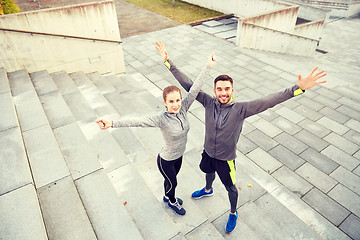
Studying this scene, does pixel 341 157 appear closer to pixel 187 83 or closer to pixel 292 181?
pixel 292 181

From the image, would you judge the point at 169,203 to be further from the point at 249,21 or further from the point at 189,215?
the point at 249,21

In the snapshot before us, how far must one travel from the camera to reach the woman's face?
2592 millimetres

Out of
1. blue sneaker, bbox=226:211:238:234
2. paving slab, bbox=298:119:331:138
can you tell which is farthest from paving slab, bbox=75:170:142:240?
paving slab, bbox=298:119:331:138

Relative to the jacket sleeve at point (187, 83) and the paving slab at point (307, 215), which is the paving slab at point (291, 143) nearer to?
the paving slab at point (307, 215)

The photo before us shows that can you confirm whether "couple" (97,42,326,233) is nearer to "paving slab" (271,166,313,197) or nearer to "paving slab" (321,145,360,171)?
"paving slab" (271,166,313,197)

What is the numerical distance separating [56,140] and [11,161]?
77 cm

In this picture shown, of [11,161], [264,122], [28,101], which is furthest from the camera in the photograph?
[264,122]

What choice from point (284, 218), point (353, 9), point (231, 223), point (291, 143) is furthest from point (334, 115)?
point (353, 9)

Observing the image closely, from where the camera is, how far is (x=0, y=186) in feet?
9.27

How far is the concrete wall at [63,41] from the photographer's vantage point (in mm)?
5559

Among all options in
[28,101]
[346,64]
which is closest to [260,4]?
[346,64]

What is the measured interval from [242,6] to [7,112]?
45.0ft

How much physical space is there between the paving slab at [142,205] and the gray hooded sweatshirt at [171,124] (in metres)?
0.89

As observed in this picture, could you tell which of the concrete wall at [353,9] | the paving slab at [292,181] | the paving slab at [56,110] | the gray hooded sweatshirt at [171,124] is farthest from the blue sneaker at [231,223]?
the concrete wall at [353,9]
